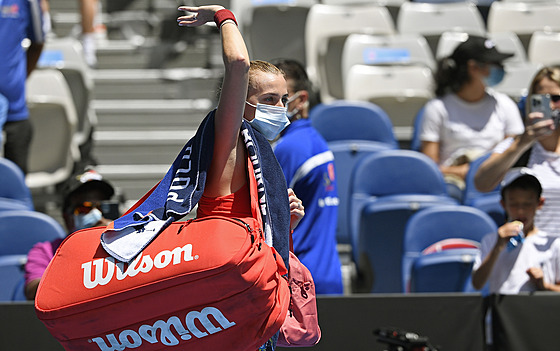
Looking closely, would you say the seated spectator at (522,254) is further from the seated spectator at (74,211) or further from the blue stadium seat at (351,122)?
the seated spectator at (74,211)

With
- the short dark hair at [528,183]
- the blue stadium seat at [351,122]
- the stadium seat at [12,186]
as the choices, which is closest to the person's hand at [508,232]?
the short dark hair at [528,183]

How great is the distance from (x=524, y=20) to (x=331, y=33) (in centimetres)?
203

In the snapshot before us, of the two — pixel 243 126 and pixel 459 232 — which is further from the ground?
pixel 243 126

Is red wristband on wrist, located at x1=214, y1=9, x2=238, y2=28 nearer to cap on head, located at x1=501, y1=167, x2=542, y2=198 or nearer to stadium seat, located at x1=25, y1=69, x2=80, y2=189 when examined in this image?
cap on head, located at x1=501, y1=167, x2=542, y2=198

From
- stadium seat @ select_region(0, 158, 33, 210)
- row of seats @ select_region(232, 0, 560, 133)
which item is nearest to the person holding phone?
row of seats @ select_region(232, 0, 560, 133)

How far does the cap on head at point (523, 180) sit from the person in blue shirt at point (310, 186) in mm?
895

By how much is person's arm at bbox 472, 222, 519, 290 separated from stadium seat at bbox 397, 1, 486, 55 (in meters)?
4.00

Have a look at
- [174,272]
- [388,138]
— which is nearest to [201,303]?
[174,272]

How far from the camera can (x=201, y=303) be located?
1859 millimetres

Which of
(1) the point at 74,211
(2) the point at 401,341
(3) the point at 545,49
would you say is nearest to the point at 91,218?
(1) the point at 74,211

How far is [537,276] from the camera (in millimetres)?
3873

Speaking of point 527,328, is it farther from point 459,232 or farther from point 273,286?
point 273,286

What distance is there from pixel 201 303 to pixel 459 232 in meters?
2.94

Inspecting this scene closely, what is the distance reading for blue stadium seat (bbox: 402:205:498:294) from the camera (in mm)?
4516
